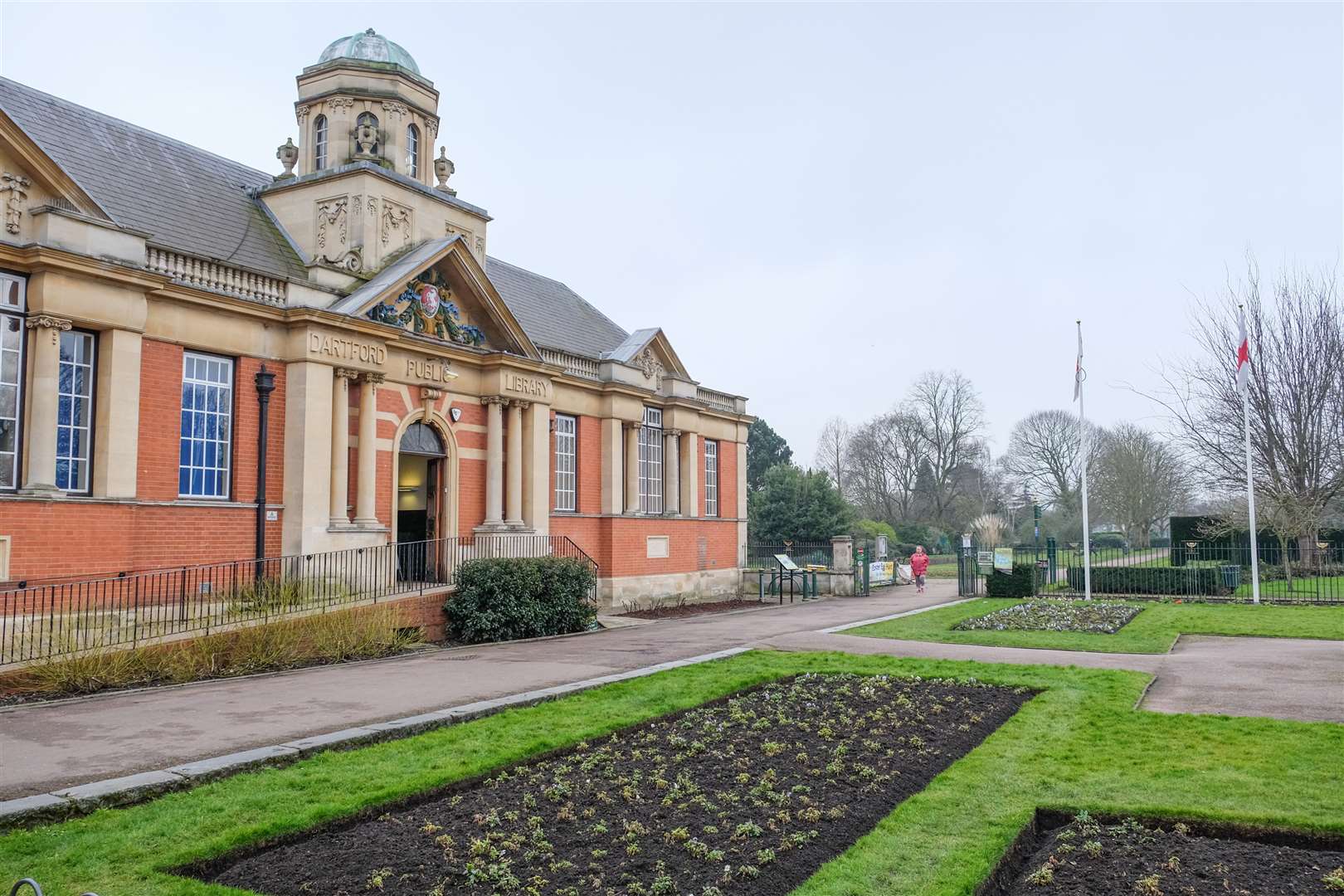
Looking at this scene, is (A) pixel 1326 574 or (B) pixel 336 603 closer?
(B) pixel 336 603

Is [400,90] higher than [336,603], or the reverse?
[400,90]

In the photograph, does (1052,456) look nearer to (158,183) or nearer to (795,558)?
(795,558)

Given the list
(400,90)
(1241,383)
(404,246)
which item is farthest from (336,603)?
(1241,383)

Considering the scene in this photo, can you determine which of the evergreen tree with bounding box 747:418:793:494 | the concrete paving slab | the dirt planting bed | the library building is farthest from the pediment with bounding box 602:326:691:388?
the evergreen tree with bounding box 747:418:793:494

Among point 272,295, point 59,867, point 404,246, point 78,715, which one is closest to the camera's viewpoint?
point 59,867

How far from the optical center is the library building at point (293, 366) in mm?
13180

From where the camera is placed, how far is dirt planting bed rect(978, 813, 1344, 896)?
4.80 meters

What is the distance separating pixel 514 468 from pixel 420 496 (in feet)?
7.16

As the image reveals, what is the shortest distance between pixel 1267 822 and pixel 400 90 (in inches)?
821

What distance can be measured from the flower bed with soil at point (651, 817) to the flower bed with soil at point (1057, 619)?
29.1 ft

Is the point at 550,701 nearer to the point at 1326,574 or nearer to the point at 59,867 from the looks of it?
the point at 59,867

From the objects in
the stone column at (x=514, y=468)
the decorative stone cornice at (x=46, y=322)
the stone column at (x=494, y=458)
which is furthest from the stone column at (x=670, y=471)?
the decorative stone cornice at (x=46, y=322)

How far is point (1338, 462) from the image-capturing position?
105 ft

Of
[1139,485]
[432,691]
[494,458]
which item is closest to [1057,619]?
[494,458]
